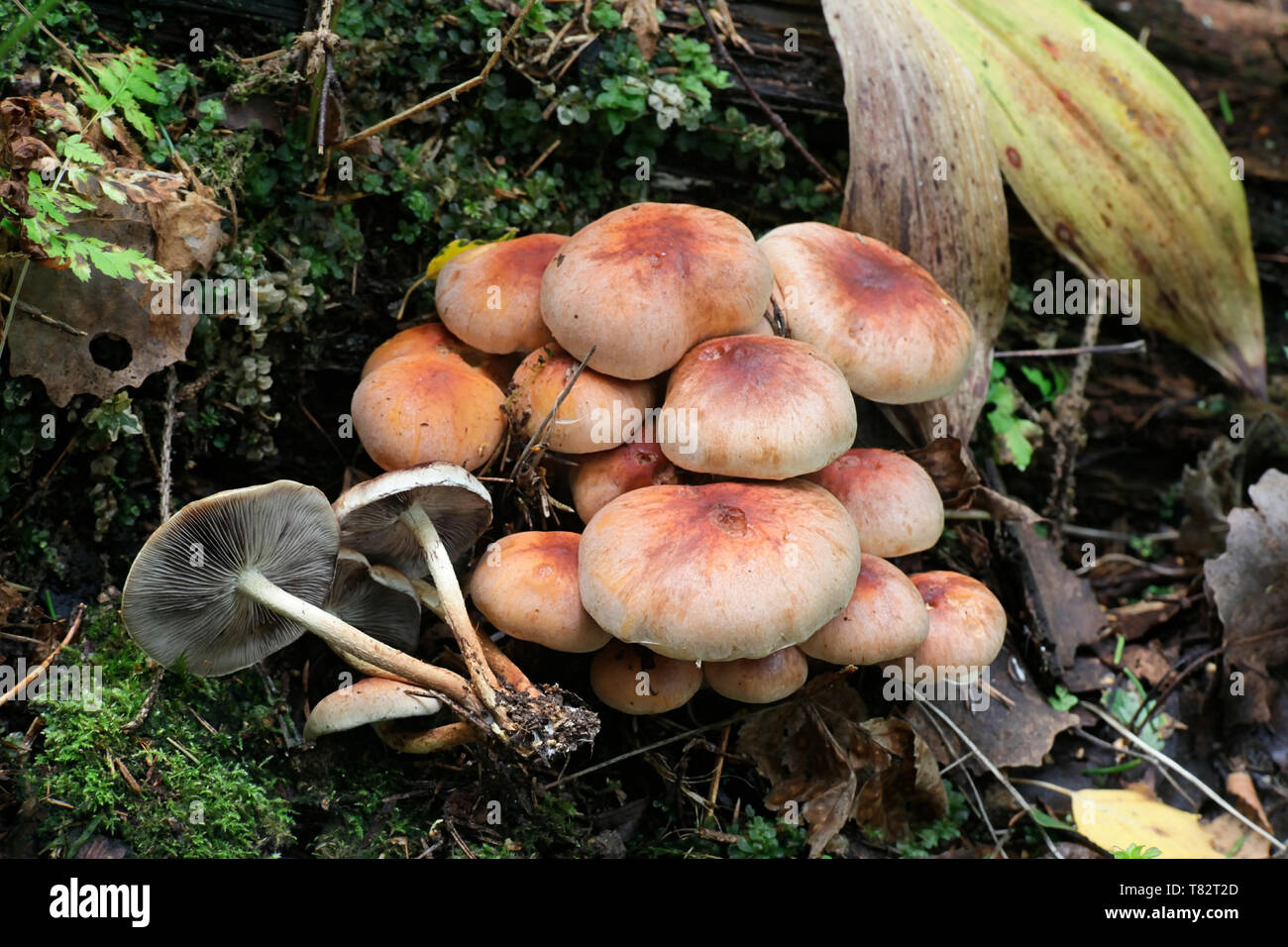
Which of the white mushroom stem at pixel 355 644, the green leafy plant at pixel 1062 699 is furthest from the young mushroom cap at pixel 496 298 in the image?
the green leafy plant at pixel 1062 699

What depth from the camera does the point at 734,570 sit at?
8.93 ft

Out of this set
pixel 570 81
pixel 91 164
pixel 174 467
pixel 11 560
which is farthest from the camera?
pixel 570 81

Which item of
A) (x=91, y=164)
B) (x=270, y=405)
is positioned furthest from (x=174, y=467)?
(x=91, y=164)

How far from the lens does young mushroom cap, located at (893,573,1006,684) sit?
129 inches

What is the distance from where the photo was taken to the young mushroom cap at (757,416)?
2.96 metres

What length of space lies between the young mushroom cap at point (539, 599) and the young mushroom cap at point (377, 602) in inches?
14.7

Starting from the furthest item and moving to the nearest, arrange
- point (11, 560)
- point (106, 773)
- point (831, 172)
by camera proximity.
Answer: point (831, 172) → point (11, 560) → point (106, 773)

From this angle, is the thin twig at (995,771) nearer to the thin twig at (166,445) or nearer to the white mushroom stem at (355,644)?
the white mushroom stem at (355,644)

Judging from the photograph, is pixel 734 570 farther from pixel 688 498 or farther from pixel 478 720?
pixel 478 720

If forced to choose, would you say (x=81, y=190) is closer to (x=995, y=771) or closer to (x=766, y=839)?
(x=766, y=839)

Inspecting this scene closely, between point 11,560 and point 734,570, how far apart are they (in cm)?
224

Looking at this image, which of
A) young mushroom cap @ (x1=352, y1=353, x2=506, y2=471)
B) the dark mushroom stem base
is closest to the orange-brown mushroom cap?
young mushroom cap @ (x1=352, y1=353, x2=506, y2=471)
